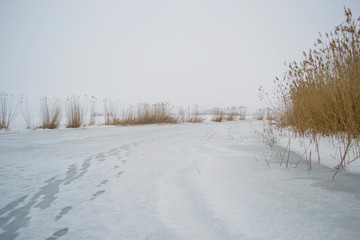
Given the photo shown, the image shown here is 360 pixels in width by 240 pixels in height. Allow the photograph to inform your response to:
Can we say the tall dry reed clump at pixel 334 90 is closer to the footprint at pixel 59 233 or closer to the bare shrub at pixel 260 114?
the footprint at pixel 59 233

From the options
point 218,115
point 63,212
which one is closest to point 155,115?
point 218,115

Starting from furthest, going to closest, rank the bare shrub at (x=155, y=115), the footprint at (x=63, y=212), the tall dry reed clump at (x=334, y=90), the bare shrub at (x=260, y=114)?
1. the bare shrub at (x=260, y=114)
2. the bare shrub at (x=155, y=115)
3. the tall dry reed clump at (x=334, y=90)
4. the footprint at (x=63, y=212)

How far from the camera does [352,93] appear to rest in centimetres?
167

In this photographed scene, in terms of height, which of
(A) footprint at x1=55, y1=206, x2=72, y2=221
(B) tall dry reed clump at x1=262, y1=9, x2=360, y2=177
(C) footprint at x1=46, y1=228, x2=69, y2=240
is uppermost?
(B) tall dry reed clump at x1=262, y1=9, x2=360, y2=177

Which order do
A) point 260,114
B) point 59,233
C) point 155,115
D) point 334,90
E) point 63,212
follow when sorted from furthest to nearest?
point 260,114
point 155,115
point 334,90
point 63,212
point 59,233

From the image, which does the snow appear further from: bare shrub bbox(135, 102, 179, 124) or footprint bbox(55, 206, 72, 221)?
bare shrub bbox(135, 102, 179, 124)

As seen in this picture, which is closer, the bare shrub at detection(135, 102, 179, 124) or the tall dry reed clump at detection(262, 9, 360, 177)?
the tall dry reed clump at detection(262, 9, 360, 177)

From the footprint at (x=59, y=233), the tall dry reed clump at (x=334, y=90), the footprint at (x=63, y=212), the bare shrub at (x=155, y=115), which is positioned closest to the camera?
the footprint at (x=59, y=233)

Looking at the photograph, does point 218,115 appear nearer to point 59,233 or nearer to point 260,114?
point 260,114

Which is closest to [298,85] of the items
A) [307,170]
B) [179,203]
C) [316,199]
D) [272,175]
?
[307,170]

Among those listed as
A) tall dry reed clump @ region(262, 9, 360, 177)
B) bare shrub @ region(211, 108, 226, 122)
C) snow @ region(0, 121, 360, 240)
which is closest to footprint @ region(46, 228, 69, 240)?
snow @ region(0, 121, 360, 240)

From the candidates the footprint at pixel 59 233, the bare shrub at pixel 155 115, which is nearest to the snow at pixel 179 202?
the footprint at pixel 59 233

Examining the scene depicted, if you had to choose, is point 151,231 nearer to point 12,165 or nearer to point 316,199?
point 316,199

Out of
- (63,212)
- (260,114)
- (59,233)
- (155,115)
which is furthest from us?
(260,114)
